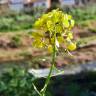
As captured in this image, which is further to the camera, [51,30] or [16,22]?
[16,22]

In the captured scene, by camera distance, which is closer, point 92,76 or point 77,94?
point 77,94

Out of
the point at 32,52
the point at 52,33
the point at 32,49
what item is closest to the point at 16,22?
the point at 32,49

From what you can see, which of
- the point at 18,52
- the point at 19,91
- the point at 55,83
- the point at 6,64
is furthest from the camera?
the point at 18,52

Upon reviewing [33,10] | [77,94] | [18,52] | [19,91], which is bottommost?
[33,10]

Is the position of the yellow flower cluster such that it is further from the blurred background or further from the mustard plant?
the blurred background

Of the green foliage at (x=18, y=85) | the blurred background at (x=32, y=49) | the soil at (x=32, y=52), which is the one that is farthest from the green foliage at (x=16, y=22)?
the green foliage at (x=18, y=85)

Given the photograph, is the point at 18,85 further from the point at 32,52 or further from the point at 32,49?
the point at 32,49

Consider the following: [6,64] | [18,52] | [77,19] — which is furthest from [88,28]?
[6,64]

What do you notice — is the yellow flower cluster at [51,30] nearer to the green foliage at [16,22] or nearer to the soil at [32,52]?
the soil at [32,52]

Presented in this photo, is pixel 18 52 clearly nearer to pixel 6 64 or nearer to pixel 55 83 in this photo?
pixel 6 64
